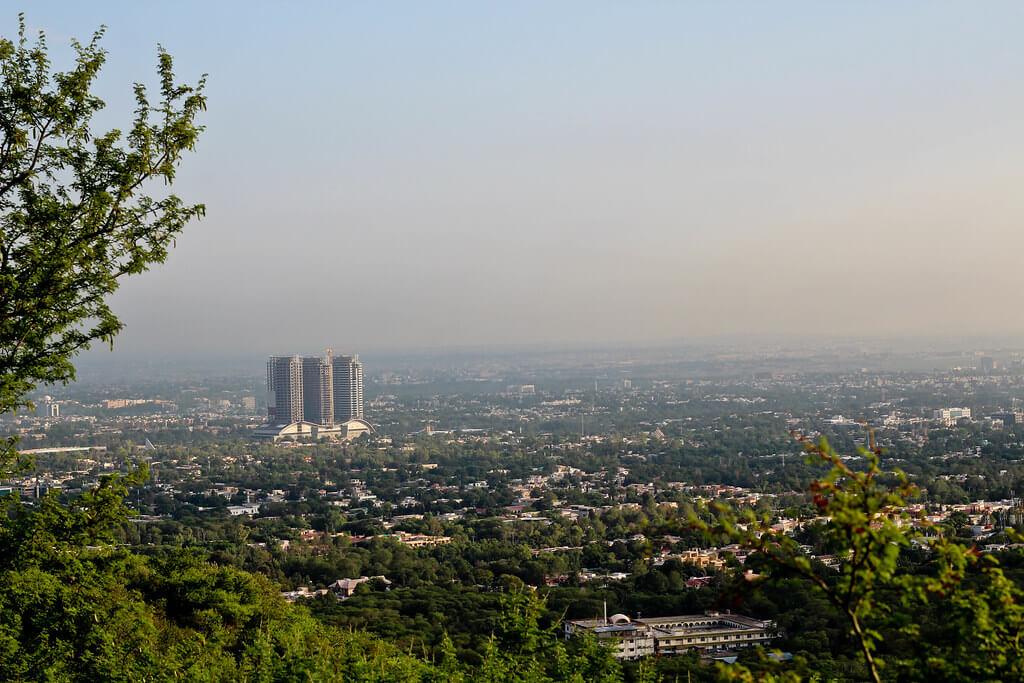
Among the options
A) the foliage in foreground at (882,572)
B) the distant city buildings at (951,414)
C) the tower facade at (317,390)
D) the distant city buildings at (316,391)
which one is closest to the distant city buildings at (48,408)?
the distant city buildings at (316,391)

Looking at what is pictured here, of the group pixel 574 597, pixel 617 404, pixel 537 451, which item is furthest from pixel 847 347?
pixel 574 597

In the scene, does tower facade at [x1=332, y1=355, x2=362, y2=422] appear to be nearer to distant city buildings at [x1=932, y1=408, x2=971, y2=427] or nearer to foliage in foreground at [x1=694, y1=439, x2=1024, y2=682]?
distant city buildings at [x1=932, y1=408, x2=971, y2=427]

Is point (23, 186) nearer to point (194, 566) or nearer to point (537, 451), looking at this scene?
point (194, 566)

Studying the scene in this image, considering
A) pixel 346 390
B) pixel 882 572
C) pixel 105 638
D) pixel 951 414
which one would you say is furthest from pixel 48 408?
pixel 882 572

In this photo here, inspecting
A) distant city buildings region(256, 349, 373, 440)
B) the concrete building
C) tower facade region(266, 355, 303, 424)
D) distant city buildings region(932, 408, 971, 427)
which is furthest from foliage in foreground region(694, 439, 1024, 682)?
tower facade region(266, 355, 303, 424)

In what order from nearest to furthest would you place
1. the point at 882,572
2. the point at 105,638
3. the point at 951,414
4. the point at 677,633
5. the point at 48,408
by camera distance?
the point at 882,572 < the point at 105,638 < the point at 677,633 < the point at 951,414 < the point at 48,408

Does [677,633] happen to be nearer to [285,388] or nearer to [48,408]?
[285,388]

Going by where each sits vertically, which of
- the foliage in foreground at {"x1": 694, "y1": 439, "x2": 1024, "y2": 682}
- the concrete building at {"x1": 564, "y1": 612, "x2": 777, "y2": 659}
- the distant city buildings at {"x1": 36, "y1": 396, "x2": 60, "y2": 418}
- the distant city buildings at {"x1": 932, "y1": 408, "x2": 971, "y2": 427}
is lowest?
the distant city buildings at {"x1": 36, "y1": 396, "x2": 60, "y2": 418}

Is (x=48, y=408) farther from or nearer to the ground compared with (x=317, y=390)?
nearer to the ground

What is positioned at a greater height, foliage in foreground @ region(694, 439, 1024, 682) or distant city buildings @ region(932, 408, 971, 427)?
foliage in foreground @ region(694, 439, 1024, 682)

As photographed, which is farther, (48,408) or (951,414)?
(48,408)
